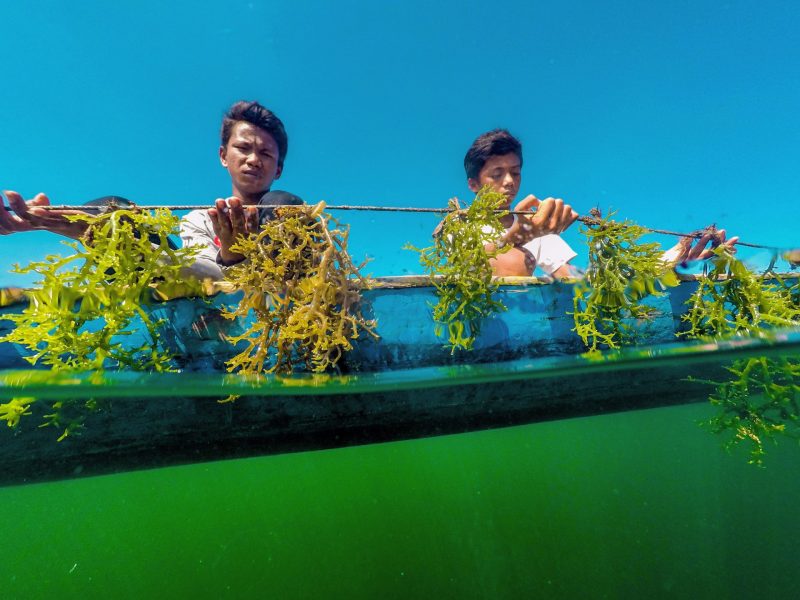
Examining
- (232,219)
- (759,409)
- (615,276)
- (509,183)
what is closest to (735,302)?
(759,409)

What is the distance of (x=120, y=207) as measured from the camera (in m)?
2.41

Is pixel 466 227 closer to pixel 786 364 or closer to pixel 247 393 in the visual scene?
pixel 247 393

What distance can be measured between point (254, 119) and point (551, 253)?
165 inches

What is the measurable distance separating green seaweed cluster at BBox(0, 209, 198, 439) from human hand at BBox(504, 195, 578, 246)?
2.69 meters

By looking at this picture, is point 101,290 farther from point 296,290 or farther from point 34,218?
point 296,290

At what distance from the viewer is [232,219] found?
264cm

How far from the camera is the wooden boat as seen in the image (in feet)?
9.03

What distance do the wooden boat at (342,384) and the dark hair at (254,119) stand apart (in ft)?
9.00

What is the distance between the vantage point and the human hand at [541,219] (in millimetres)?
2953

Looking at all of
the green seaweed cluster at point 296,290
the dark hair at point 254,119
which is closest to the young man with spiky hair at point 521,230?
the green seaweed cluster at point 296,290

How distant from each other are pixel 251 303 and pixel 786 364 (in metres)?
4.80

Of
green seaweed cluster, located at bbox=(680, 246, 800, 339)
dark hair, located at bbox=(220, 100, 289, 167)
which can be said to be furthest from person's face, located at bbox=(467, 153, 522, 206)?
dark hair, located at bbox=(220, 100, 289, 167)

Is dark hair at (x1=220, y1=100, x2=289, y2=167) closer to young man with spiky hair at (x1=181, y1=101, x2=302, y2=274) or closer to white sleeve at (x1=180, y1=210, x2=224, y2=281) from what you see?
young man with spiky hair at (x1=181, y1=101, x2=302, y2=274)

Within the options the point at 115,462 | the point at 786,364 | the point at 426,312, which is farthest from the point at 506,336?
the point at 115,462
